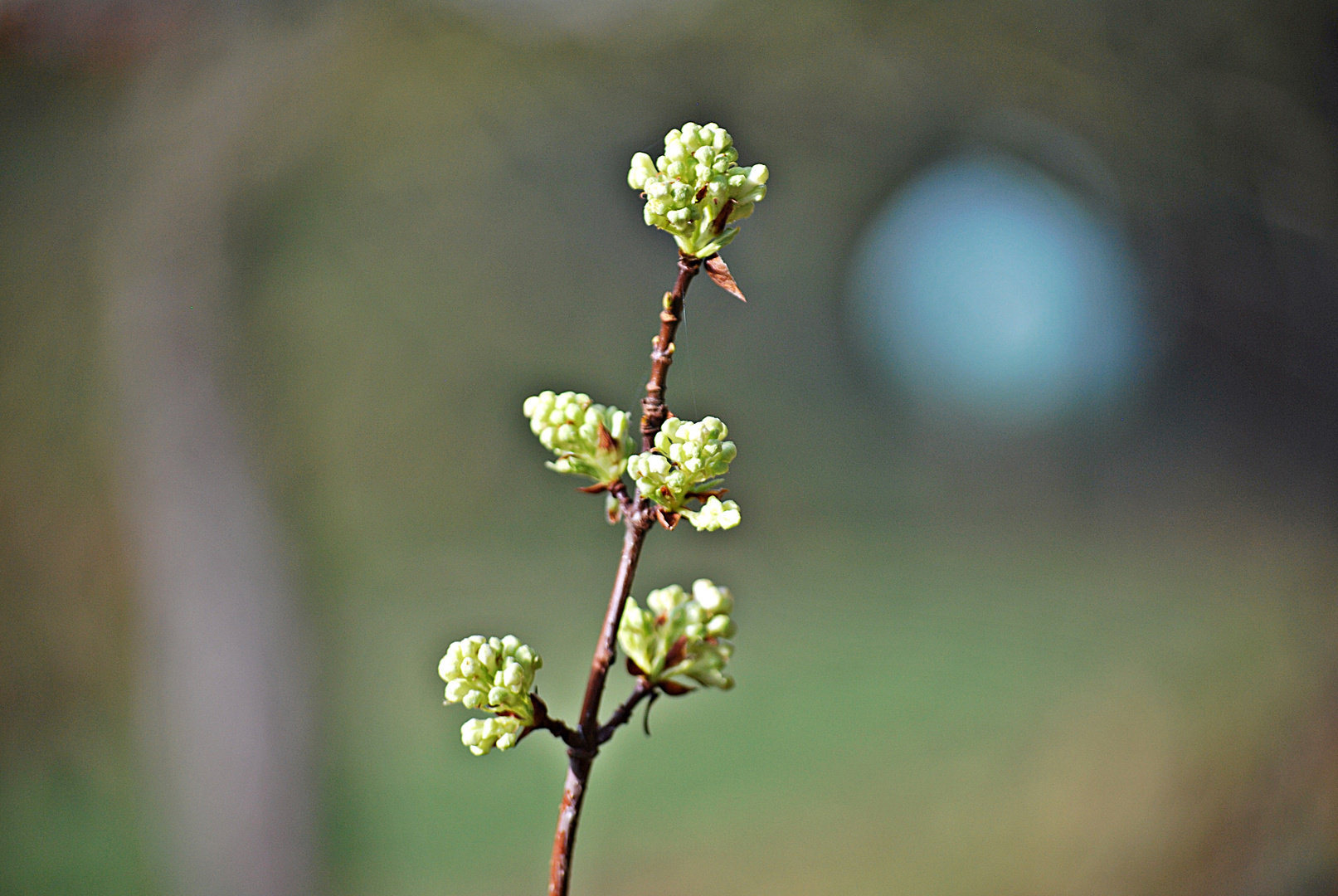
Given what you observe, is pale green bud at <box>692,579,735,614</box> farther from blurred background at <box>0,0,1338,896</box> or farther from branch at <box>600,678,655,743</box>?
blurred background at <box>0,0,1338,896</box>

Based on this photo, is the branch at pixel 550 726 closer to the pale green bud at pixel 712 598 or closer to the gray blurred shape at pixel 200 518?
the pale green bud at pixel 712 598

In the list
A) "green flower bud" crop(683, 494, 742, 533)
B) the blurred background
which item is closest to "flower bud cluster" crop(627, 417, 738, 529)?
"green flower bud" crop(683, 494, 742, 533)

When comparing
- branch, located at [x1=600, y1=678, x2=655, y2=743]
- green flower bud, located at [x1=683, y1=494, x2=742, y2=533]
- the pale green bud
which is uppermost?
green flower bud, located at [x1=683, y1=494, x2=742, y2=533]

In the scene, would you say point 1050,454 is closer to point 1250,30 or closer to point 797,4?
point 1250,30

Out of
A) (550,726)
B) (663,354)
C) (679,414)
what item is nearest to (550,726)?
(550,726)

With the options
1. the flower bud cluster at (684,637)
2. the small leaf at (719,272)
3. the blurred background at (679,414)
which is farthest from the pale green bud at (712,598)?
the blurred background at (679,414)

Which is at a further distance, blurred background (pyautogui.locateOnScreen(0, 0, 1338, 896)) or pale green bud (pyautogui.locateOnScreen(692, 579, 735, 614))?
blurred background (pyautogui.locateOnScreen(0, 0, 1338, 896))

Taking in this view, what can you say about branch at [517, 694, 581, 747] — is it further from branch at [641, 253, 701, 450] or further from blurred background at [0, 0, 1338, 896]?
blurred background at [0, 0, 1338, 896]

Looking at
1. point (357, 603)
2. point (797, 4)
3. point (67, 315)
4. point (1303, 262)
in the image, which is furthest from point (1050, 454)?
point (67, 315)

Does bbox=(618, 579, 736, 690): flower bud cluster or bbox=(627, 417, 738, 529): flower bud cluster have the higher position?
bbox=(627, 417, 738, 529): flower bud cluster
